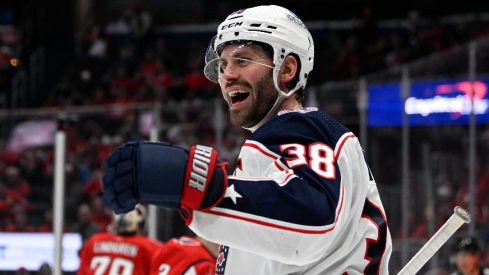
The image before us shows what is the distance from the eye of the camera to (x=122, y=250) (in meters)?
5.02

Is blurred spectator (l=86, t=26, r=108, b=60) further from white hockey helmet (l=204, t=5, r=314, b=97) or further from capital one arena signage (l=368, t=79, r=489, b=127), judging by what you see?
white hockey helmet (l=204, t=5, r=314, b=97)

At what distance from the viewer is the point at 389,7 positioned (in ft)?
42.0

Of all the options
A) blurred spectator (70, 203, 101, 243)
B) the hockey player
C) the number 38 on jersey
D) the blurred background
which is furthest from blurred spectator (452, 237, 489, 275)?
the number 38 on jersey

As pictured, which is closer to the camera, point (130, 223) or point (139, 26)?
point (130, 223)

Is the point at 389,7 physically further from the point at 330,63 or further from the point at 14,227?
the point at 14,227

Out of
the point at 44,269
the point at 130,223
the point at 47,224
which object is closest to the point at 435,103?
the point at 130,223

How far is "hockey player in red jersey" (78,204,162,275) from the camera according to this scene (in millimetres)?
4984

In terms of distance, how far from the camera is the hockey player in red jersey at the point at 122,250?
16.4ft

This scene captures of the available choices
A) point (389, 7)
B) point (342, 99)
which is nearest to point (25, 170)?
point (342, 99)

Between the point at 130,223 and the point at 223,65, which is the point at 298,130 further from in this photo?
the point at 130,223

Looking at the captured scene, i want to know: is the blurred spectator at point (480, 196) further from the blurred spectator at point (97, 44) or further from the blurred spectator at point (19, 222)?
the blurred spectator at point (97, 44)

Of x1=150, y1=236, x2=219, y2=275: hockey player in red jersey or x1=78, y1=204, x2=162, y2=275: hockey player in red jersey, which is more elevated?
x1=150, y1=236, x2=219, y2=275: hockey player in red jersey

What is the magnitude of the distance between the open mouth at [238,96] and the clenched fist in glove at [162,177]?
38cm

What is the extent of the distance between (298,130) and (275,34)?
0.31 meters
